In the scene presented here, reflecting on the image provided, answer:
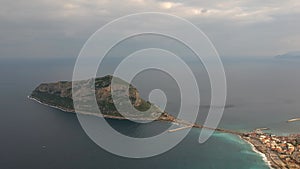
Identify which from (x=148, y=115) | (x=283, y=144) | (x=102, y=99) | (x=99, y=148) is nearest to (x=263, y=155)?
(x=283, y=144)

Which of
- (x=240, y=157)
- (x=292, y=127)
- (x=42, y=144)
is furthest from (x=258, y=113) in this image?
(x=42, y=144)

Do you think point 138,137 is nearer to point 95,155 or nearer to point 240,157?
point 95,155

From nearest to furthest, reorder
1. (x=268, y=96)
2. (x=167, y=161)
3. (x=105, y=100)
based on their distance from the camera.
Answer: (x=167, y=161)
(x=105, y=100)
(x=268, y=96)

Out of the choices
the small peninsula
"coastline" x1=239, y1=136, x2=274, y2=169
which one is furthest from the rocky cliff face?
"coastline" x1=239, y1=136, x2=274, y2=169

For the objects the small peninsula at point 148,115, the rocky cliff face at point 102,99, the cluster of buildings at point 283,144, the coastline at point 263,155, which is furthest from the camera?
→ the rocky cliff face at point 102,99

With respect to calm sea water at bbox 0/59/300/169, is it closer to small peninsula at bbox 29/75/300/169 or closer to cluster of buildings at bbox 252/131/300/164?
small peninsula at bbox 29/75/300/169

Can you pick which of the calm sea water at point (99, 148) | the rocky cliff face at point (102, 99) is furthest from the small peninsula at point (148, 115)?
the calm sea water at point (99, 148)

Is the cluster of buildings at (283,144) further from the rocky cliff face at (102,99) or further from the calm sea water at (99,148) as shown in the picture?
the rocky cliff face at (102,99)

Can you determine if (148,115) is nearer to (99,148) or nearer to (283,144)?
(99,148)
